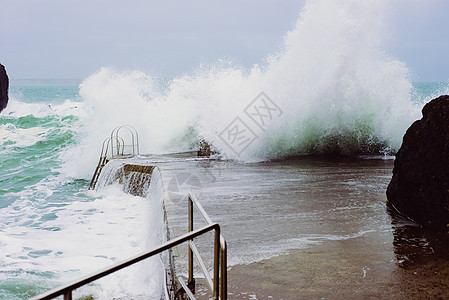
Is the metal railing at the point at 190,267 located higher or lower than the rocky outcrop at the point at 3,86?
lower

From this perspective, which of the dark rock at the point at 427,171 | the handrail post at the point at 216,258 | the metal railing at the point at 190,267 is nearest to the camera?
the metal railing at the point at 190,267

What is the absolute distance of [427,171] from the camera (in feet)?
14.3

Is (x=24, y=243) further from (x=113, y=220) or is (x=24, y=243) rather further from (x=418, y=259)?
(x=418, y=259)

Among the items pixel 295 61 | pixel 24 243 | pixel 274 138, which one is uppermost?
pixel 295 61

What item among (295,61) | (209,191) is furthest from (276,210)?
(295,61)

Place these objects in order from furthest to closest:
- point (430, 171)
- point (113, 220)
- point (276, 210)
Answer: point (113, 220), point (276, 210), point (430, 171)

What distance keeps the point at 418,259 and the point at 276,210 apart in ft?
5.77

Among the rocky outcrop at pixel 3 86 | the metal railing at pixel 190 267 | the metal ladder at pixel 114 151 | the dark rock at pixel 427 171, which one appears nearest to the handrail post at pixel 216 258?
the metal railing at pixel 190 267

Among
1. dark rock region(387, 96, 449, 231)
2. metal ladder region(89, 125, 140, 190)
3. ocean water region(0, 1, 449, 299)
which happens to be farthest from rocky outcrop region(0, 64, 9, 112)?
dark rock region(387, 96, 449, 231)

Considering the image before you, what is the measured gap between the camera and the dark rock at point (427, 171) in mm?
4168

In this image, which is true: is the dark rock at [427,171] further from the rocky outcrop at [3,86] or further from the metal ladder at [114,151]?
the rocky outcrop at [3,86]

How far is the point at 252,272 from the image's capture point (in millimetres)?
3100

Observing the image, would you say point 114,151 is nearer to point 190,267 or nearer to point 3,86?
point 190,267

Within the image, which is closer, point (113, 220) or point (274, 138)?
point (113, 220)
